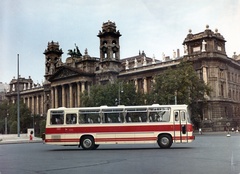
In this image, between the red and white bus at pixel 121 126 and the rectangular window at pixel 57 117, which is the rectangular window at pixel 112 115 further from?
the rectangular window at pixel 57 117

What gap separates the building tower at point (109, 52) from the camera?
278ft

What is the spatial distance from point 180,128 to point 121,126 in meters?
4.11

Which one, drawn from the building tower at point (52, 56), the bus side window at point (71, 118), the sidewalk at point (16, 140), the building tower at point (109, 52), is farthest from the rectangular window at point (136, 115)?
the building tower at point (52, 56)

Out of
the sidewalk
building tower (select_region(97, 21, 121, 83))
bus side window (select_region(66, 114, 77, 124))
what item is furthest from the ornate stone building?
bus side window (select_region(66, 114, 77, 124))

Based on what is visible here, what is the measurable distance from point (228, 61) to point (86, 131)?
178ft

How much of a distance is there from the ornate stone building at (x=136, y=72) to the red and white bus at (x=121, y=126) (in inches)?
1696

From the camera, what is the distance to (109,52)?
8488 cm

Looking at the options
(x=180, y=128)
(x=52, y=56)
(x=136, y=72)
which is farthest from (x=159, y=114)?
(x=52, y=56)

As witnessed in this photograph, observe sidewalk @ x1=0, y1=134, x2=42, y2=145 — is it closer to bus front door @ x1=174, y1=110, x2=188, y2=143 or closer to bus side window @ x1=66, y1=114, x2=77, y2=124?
bus side window @ x1=66, y1=114, x2=77, y2=124

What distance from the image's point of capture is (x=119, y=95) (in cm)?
6278

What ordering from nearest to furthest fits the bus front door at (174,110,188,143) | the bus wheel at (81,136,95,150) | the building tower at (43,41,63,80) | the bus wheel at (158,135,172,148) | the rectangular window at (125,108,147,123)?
the bus front door at (174,110,188,143), the bus wheel at (158,135,172,148), the rectangular window at (125,108,147,123), the bus wheel at (81,136,95,150), the building tower at (43,41,63,80)

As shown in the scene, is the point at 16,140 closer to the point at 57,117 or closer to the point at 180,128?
the point at 57,117

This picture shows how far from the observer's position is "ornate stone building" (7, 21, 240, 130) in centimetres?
6981

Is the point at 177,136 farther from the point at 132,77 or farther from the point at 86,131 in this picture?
the point at 132,77
